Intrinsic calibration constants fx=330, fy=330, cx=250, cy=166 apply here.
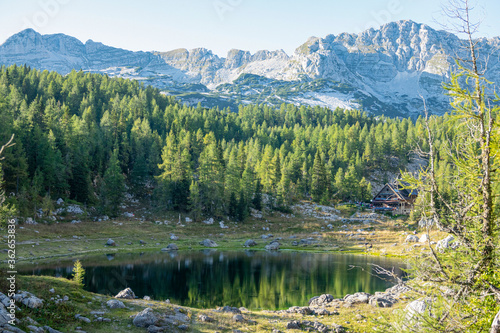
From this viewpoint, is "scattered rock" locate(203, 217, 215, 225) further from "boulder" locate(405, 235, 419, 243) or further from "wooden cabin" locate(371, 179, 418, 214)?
"wooden cabin" locate(371, 179, 418, 214)

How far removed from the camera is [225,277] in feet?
141

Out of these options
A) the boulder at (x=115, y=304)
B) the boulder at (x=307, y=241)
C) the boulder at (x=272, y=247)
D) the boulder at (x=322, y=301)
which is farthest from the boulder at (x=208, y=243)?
the boulder at (x=115, y=304)

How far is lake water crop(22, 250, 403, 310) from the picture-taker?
33.8 metres

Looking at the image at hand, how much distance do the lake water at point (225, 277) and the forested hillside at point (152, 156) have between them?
786 inches

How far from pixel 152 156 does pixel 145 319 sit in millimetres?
85927

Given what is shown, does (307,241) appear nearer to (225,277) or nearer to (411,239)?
(411,239)

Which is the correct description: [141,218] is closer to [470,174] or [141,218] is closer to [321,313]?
[321,313]

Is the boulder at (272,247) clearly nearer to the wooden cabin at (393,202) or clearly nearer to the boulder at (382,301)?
the boulder at (382,301)

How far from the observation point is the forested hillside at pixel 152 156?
71875 mm

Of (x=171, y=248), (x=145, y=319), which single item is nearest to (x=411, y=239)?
(x=171, y=248)

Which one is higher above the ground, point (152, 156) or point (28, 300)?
point (152, 156)

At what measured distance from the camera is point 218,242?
69.0 metres

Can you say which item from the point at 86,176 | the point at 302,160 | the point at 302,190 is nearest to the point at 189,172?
the point at 86,176

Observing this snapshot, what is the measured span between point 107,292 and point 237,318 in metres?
16.2
